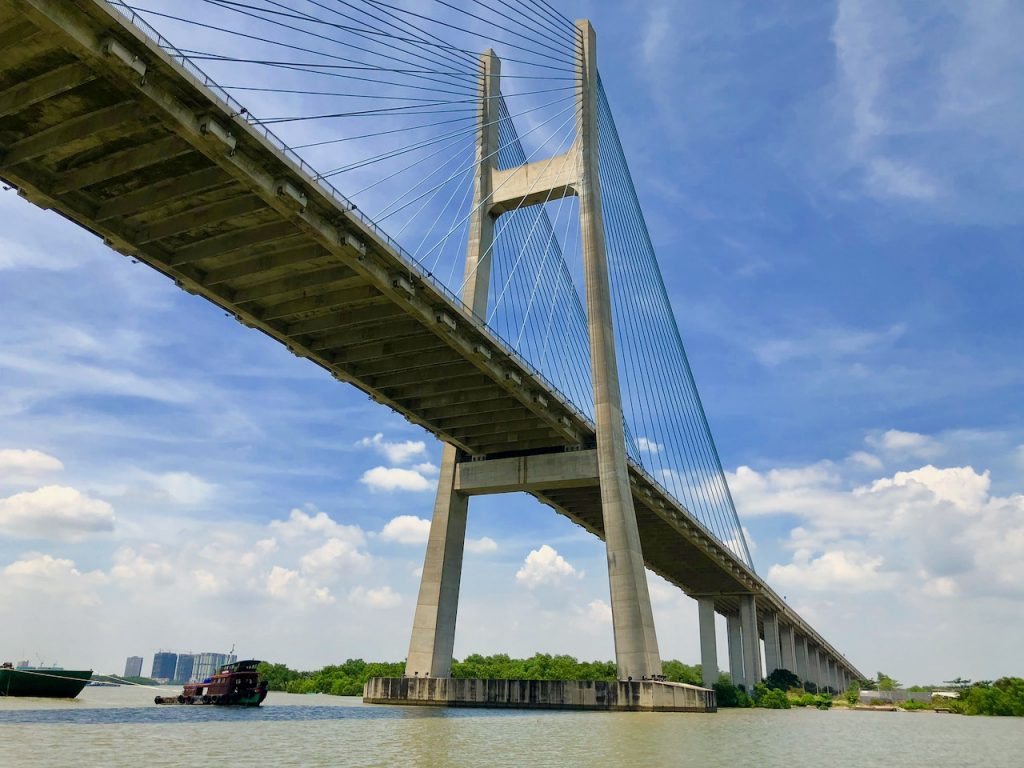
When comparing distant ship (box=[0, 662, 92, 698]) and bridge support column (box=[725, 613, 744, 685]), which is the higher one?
bridge support column (box=[725, 613, 744, 685])

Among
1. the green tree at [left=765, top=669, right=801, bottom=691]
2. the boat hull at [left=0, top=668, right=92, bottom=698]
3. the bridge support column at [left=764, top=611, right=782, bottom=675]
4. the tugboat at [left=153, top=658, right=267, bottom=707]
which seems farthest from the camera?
the bridge support column at [left=764, top=611, right=782, bottom=675]

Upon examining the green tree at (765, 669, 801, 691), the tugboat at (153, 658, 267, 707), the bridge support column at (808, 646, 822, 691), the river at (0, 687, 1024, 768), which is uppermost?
the bridge support column at (808, 646, 822, 691)

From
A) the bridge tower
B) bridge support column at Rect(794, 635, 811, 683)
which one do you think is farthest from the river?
bridge support column at Rect(794, 635, 811, 683)

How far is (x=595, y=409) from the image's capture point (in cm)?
4094

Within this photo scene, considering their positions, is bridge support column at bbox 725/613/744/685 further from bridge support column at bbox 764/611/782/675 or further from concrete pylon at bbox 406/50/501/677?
concrete pylon at bbox 406/50/501/677

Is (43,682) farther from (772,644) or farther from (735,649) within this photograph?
(772,644)

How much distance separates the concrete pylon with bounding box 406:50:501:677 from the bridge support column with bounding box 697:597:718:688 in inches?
1958

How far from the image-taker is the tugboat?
43875mm

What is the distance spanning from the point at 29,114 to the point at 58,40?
3.41 meters

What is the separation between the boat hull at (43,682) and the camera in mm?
45219

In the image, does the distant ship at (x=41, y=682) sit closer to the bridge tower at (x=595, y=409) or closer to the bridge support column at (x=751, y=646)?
the bridge tower at (x=595, y=409)

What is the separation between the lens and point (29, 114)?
801 inches

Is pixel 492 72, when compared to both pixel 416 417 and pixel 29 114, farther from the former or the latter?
pixel 29 114

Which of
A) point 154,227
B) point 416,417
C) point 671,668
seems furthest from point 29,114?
point 671,668
